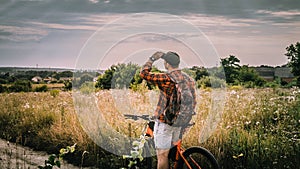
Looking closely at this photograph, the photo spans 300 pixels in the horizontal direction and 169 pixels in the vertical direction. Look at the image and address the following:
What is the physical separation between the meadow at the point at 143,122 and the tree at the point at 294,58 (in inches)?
153

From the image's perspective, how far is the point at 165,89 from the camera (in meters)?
3.04

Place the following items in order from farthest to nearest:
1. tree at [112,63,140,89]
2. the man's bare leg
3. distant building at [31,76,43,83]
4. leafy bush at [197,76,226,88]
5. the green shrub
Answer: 1. distant building at [31,76,43,83]
2. the green shrub
3. leafy bush at [197,76,226,88]
4. tree at [112,63,140,89]
5. the man's bare leg

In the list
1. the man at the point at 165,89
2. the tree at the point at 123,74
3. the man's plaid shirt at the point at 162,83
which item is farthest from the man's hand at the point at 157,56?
the tree at the point at 123,74

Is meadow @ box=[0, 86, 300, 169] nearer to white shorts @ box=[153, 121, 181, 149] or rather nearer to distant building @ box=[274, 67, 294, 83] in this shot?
white shorts @ box=[153, 121, 181, 149]

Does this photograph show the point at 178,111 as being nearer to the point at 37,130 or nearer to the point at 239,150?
the point at 239,150

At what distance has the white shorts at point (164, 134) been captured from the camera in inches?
120

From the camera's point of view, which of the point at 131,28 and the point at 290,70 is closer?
the point at 131,28

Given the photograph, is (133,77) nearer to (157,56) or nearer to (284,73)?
(157,56)

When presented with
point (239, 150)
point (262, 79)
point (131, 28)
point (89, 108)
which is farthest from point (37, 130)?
point (262, 79)

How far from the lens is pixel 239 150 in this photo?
379cm

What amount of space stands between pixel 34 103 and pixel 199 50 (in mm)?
3855

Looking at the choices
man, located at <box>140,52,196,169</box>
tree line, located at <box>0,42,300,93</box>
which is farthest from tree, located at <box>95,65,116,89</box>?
man, located at <box>140,52,196,169</box>

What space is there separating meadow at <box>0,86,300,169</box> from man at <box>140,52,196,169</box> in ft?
1.63

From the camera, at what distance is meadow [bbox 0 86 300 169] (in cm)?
378
